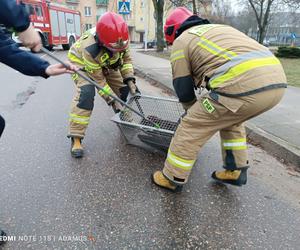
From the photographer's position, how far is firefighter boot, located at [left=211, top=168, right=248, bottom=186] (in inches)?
93.7

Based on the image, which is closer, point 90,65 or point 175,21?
point 175,21

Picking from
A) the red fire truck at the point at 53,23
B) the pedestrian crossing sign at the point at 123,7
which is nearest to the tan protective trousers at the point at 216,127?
the pedestrian crossing sign at the point at 123,7

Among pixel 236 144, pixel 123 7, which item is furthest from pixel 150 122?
pixel 123 7

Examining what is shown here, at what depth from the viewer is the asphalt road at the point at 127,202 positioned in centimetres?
183

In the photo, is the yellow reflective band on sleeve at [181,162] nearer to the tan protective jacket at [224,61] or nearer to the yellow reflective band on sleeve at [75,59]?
the tan protective jacket at [224,61]

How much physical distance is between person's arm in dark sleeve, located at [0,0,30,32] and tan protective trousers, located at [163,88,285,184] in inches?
50.4

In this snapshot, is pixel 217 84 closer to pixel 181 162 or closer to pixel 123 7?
pixel 181 162

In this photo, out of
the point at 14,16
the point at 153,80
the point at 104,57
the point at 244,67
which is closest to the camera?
the point at 14,16

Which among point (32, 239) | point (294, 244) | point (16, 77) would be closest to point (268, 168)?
point (294, 244)

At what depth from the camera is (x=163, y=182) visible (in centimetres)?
238

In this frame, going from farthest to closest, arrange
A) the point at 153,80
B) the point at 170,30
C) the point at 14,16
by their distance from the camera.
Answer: the point at 153,80, the point at 170,30, the point at 14,16

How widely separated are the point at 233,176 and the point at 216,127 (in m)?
0.58

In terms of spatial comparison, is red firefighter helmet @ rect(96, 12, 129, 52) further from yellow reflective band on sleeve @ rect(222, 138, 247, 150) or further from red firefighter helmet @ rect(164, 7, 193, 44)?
yellow reflective band on sleeve @ rect(222, 138, 247, 150)

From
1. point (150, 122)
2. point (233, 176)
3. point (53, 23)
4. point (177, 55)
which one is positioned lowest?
point (53, 23)
